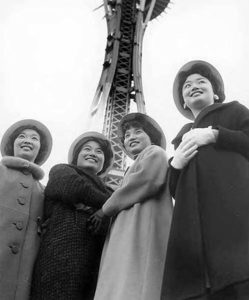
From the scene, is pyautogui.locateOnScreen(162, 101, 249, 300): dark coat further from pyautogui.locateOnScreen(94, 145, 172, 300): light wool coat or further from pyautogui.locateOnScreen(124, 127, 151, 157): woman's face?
pyautogui.locateOnScreen(124, 127, 151, 157): woman's face

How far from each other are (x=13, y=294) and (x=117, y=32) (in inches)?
833

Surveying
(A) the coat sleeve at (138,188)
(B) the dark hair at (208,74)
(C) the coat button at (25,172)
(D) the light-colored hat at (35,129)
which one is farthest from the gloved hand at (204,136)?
(D) the light-colored hat at (35,129)

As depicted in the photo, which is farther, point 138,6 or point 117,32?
point 138,6

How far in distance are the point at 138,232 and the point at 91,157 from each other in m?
0.91

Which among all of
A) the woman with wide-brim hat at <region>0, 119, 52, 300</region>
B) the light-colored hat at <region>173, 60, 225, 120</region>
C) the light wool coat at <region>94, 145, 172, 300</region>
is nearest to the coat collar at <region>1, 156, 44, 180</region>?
the woman with wide-brim hat at <region>0, 119, 52, 300</region>

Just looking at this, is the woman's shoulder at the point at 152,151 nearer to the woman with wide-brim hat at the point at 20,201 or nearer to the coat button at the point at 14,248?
the woman with wide-brim hat at the point at 20,201

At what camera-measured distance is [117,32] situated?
23203 millimetres

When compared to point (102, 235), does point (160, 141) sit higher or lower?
higher

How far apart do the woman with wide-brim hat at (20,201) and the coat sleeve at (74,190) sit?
0.55 feet

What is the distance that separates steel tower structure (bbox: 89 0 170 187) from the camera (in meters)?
20.0

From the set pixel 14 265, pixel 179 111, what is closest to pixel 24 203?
pixel 14 265

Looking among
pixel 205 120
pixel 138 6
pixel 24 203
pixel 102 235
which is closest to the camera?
pixel 205 120

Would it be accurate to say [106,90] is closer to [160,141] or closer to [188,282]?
[160,141]

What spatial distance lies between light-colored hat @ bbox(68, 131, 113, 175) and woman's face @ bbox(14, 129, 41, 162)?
8.6 inches
